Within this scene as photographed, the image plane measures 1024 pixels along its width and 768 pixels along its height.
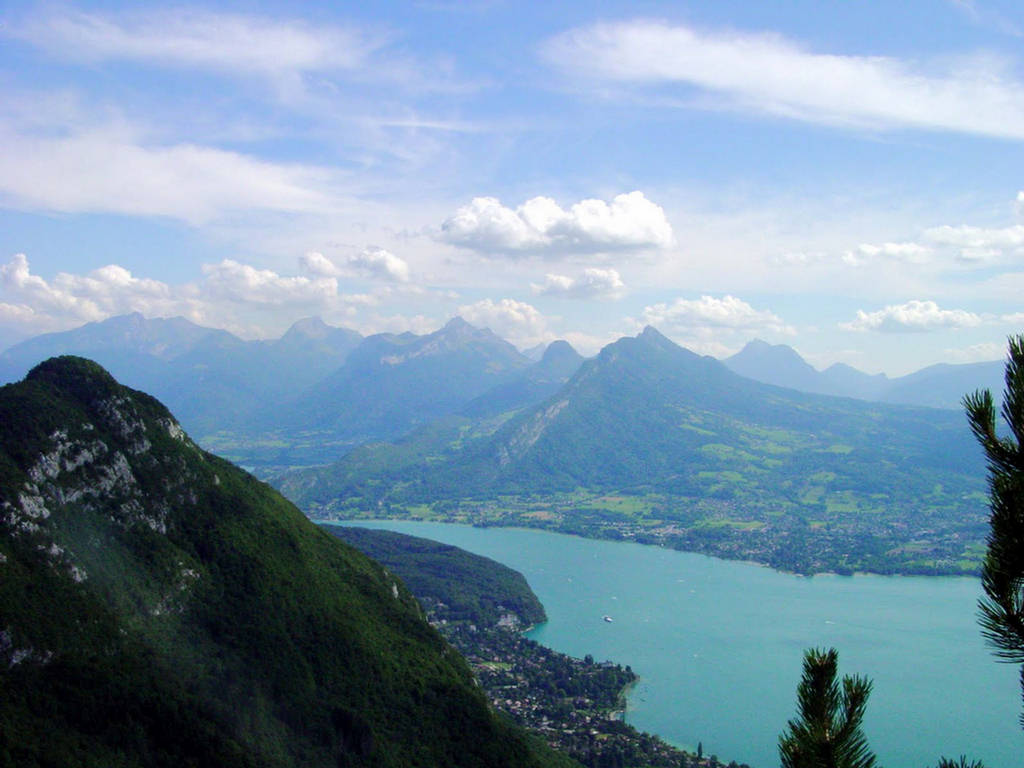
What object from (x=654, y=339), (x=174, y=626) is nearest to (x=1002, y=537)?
(x=174, y=626)

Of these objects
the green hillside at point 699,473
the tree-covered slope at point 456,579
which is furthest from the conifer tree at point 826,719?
the green hillside at point 699,473

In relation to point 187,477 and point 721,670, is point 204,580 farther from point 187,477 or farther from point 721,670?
point 721,670

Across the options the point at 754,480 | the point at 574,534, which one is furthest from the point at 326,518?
the point at 754,480

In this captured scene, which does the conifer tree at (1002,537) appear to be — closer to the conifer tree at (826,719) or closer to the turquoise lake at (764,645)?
the conifer tree at (826,719)

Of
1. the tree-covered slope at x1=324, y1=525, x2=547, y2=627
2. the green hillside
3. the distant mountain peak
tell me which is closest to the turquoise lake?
the tree-covered slope at x1=324, y1=525, x2=547, y2=627

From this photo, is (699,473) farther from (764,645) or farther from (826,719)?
(826,719)

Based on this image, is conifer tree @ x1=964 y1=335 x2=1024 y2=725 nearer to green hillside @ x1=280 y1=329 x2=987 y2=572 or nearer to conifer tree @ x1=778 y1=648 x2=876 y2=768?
conifer tree @ x1=778 y1=648 x2=876 y2=768
